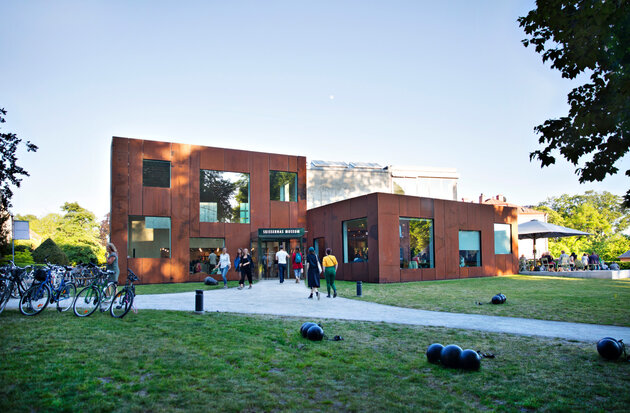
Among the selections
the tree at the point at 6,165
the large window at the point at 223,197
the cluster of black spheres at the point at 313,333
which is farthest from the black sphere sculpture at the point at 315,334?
the large window at the point at 223,197

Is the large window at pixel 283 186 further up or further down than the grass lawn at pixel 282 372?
further up

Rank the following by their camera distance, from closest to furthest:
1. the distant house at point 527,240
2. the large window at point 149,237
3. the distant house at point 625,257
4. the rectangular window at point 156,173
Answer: the large window at point 149,237
the rectangular window at point 156,173
the distant house at point 625,257
the distant house at point 527,240

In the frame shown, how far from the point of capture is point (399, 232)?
22.9 metres

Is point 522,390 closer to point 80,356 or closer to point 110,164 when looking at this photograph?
point 80,356

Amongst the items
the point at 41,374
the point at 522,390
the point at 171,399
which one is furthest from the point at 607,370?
the point at 41,374

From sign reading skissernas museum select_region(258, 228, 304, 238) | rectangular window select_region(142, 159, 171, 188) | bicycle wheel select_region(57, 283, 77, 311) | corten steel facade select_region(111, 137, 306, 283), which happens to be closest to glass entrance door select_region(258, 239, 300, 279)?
corten steel facade select_region(111, 137, 306, 283)

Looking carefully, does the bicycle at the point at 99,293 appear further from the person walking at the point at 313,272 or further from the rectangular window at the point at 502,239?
the rectangular window at the point at 502,239

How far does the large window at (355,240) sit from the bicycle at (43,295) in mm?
15011

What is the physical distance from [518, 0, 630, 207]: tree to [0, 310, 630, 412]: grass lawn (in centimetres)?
314

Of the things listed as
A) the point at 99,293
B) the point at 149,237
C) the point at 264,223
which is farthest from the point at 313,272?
the point at 149,237

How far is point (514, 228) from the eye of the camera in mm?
29328

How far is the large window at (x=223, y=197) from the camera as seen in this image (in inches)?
1065

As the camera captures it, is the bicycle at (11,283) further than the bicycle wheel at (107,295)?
No

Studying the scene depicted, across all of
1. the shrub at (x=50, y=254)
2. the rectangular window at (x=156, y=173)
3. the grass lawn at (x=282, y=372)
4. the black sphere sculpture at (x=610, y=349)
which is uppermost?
the rectangular window at (x=156, y=173)
